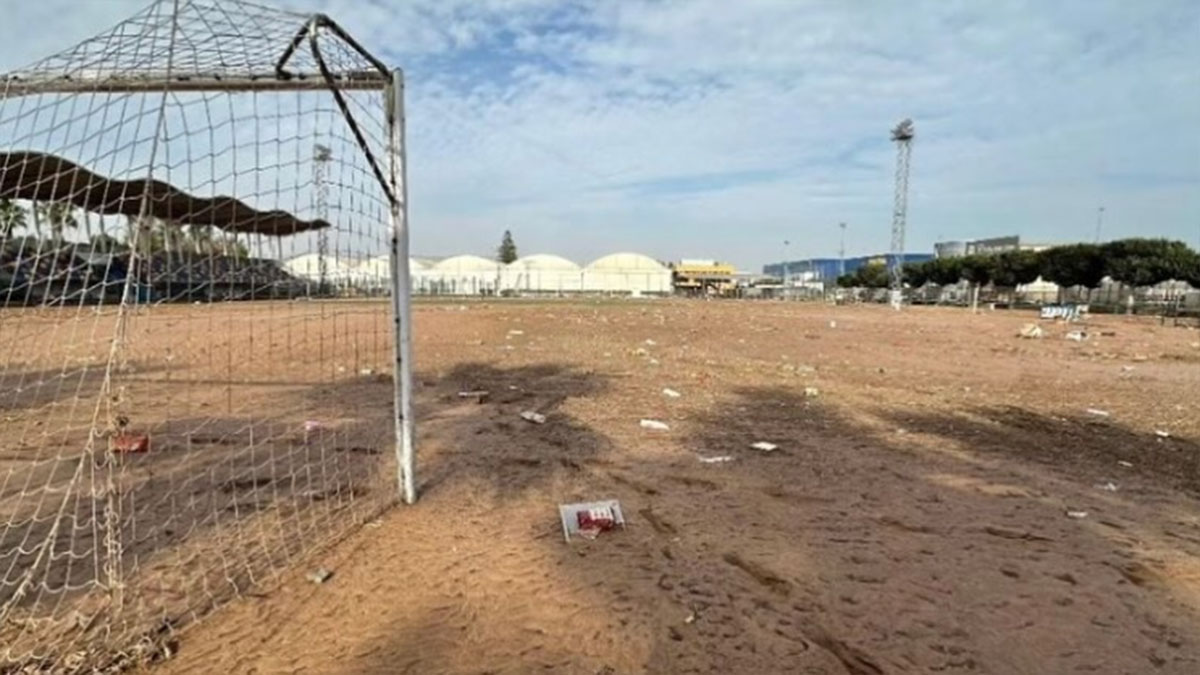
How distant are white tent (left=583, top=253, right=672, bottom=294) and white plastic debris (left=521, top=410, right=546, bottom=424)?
63099 mm

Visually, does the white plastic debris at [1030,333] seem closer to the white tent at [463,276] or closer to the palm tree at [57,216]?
the palm tree at [57,216]

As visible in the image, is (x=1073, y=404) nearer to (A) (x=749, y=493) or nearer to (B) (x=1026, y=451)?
(B) (x=1026, y=451)

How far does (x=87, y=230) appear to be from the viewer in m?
3.18

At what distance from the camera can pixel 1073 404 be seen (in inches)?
318

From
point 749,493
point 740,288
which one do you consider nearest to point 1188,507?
point 749,493

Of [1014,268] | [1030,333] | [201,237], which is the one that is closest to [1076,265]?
[1014,268]

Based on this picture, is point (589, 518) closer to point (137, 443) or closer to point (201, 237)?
point (201, 237)

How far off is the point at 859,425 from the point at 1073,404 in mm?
3514

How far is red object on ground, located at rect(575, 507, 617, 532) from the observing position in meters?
3.63

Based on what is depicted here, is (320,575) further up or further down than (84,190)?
further down

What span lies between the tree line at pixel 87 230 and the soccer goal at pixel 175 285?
14 mm

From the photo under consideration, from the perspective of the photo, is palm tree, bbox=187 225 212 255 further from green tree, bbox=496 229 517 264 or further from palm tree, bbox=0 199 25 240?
green tree, bbox=496 229 517 264

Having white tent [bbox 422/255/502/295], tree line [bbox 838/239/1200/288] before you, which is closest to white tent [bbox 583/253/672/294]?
white tent [bbox 422/255/502/295]

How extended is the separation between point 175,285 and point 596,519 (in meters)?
2.72
